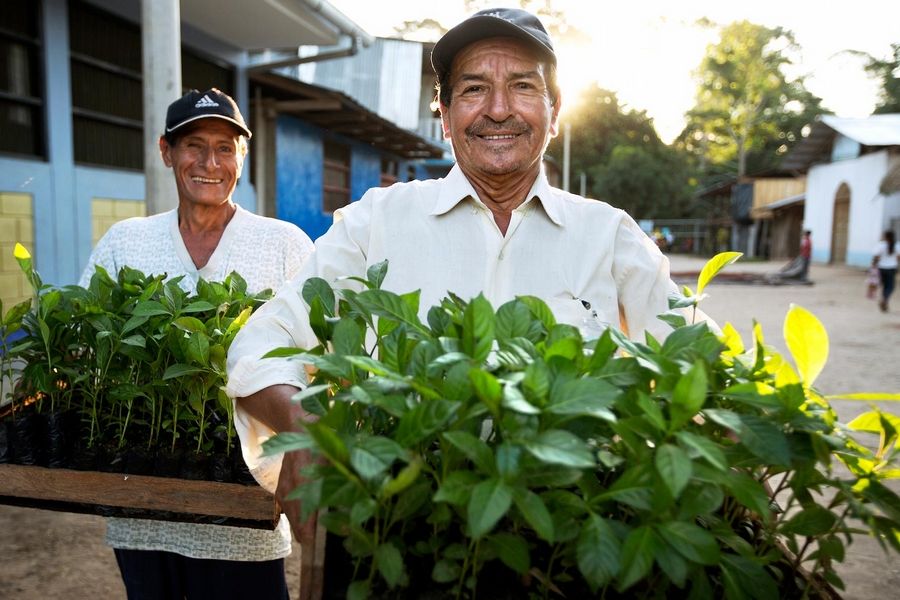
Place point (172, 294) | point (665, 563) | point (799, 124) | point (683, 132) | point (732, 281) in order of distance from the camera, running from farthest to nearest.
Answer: point (683, 132)
point (799, 124)
point (732, 281)
point (172, 294)
point (665, 563)

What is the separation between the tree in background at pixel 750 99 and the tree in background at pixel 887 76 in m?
4.08

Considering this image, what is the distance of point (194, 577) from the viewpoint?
2146 mm

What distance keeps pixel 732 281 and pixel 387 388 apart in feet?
67.8

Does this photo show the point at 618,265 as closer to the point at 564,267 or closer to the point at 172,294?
the point at 564,267

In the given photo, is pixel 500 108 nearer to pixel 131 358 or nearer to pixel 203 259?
pixel 131 358

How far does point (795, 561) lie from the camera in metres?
1.01

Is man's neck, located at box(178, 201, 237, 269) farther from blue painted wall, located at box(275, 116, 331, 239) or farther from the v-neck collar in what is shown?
blue painted wall, located at box(275, 116, 331, 239)

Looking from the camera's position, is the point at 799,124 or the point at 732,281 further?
the point at 799,124

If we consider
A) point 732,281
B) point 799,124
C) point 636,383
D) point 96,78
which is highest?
point 799,124

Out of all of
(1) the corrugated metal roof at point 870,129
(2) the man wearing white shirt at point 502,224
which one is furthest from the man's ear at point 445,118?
(1) the corrugated metal roof at point 870,129

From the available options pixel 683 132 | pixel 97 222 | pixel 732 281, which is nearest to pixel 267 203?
pixel 97 222

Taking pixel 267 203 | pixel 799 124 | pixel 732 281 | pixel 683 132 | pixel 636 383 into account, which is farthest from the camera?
pixel 683 132

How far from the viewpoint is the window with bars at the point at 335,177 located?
12328 mm

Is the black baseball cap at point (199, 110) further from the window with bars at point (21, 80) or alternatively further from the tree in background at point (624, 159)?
the tree in background at point (624, 159)
